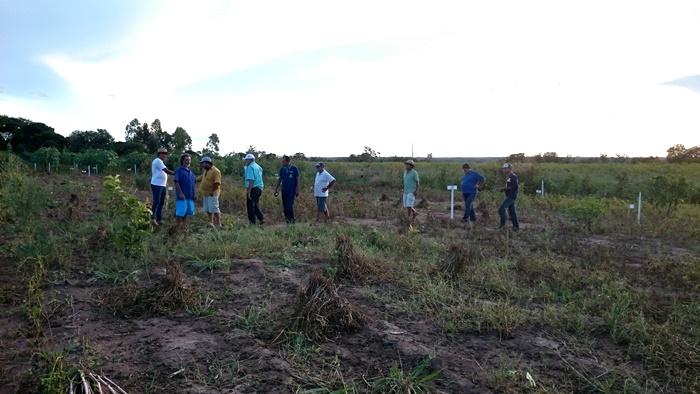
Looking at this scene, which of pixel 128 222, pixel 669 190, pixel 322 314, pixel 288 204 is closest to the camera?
pixel 322 314

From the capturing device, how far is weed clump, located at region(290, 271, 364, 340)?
173 inches

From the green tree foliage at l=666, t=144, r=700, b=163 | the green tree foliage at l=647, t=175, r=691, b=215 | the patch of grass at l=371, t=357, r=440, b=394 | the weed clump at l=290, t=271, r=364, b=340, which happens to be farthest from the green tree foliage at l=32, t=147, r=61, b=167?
the green tree foliage at l=666, t=144, r=700, b=163

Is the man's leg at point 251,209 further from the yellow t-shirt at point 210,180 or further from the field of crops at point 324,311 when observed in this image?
the field of crops at point 324,311

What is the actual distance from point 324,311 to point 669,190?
13.1 metres

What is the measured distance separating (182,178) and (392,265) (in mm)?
3994

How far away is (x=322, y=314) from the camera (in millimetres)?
4480

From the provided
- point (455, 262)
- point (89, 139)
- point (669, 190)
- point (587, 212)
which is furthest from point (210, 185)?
point (89, 139)

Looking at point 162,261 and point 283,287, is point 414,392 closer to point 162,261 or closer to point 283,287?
point 283,287

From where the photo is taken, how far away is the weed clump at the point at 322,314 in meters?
4.39

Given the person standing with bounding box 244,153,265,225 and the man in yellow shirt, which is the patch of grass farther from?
the person standing with bounding box 244,153,265,225

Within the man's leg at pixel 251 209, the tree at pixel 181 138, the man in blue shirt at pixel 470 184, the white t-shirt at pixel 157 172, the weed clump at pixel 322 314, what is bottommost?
the weed clump at pixel 322 314

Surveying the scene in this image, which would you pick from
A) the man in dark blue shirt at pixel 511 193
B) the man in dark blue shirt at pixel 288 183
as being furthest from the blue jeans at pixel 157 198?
the man in dark blue shirt at pixel 511 193

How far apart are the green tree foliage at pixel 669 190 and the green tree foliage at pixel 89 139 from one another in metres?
49.1

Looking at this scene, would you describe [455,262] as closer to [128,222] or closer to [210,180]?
[128,222]
